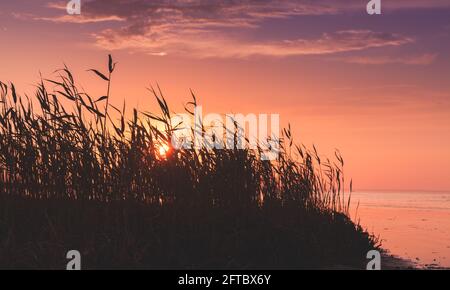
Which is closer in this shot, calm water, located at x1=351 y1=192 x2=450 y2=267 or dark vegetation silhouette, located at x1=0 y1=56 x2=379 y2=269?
dark vegetation silhouette, located at x1=0 y1=56 x2=379 y2=269

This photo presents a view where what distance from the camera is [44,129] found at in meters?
8.29

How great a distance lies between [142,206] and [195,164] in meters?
1.19

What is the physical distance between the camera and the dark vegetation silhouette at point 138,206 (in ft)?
22.6

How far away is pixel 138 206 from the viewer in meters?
7.39

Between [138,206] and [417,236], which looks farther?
[417,236]

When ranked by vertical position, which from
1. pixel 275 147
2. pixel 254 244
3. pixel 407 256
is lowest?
pixel 407 256

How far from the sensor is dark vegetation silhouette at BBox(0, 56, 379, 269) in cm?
689

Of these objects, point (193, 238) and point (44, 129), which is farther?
point (44, 129)

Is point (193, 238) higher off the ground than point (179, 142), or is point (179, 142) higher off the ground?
point (179, 142)

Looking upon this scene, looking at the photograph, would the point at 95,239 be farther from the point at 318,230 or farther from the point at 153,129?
the point at 318,230

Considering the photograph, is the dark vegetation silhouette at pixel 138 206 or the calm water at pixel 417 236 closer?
the dark vegetation silhouette at pixel 138 206
